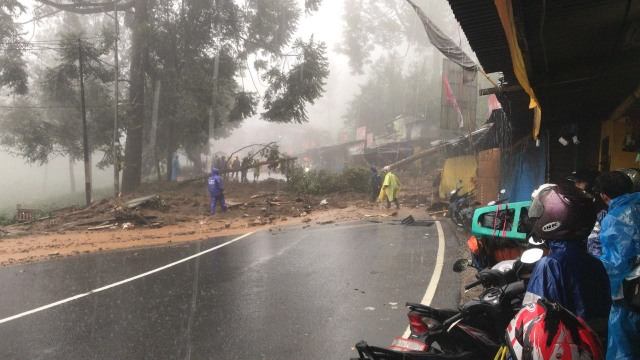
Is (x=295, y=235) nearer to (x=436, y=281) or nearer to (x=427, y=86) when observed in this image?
(x=436, y=281)

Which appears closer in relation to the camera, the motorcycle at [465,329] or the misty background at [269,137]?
the motorcycle at [465,329]

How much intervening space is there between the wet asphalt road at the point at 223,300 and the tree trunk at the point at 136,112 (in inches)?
588

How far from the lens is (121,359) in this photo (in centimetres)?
436

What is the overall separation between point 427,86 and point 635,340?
45677 mm

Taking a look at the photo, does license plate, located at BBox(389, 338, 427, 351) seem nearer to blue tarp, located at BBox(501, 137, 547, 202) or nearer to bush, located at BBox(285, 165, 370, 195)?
blue tarp, located at BBox(501, 137, 547, 202)

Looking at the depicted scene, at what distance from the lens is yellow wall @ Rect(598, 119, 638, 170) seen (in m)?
8.10

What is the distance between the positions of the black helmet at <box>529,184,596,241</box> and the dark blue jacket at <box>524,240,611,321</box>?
74mm

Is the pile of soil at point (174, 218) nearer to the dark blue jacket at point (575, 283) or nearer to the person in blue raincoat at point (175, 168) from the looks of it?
the person in blue raincoat at point (175, 168)

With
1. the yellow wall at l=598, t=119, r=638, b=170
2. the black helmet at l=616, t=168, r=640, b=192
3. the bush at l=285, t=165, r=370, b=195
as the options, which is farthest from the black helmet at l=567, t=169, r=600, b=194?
the bush at l=285, t=165, r=370, b=195

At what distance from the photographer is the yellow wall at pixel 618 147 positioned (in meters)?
8.10

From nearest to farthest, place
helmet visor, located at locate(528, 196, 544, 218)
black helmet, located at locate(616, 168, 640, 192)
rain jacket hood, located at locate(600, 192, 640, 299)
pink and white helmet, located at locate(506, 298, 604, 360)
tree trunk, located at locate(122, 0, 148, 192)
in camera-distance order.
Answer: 1. pink and white helmet, located at locate(506, 298, 604, 360)
2. helmet visor, located at locate(528, 196, 544, 218)
3. rain jacket hood, located at locate(600, 192, 640, 299)
4. black helmet, located at locate(616, 168, 640, 192)
5. tree trunk, located at locate(122, 0, 148, 192)

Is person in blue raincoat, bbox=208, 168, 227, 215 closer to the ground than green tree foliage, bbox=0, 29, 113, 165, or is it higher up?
closer to the ground

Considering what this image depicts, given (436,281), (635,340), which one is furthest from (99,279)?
(635,340)

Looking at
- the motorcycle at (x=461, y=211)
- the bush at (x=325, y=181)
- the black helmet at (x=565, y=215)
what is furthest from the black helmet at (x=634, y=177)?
the bush at (x=325, y=181)
